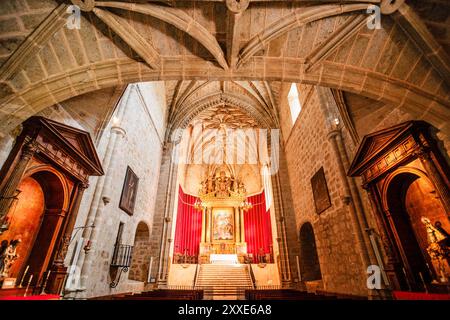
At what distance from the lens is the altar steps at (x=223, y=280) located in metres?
10.4

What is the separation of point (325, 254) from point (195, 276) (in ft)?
25.4

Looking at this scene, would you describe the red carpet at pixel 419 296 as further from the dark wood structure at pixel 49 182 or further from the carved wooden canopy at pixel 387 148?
the dark wood structure at pixel 49 182

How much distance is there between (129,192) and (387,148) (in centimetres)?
792

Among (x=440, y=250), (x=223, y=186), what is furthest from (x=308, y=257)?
(x=223, y=186)

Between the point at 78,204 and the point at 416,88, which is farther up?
the point at 416,88

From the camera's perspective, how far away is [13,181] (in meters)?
3.60

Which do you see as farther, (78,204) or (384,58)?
(78,204)

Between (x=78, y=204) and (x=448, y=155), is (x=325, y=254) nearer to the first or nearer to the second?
(x=448, y=155)

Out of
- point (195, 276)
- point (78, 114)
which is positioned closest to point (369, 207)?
point (78, 114)

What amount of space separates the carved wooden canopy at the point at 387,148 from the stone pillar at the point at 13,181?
675 cm

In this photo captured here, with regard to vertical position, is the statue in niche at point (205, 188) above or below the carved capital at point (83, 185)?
above

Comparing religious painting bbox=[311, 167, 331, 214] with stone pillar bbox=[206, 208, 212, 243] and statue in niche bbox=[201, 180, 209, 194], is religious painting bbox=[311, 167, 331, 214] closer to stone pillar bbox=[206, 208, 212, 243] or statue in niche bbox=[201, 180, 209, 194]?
stone pillar bbox=[206, 208, 212, 243]

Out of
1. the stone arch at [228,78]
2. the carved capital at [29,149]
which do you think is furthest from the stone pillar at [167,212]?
the stone arch at [228,78]

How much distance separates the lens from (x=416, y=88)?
10.8 ft
